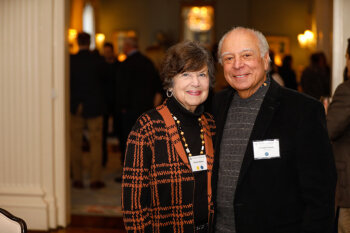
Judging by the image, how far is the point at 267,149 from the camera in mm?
1840

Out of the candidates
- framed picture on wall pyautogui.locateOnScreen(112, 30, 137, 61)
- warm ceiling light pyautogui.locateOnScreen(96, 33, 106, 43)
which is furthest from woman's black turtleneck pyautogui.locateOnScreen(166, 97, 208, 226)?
warm ceiling light pyautogui.locateOnScreen(96, 33, 106, 43)

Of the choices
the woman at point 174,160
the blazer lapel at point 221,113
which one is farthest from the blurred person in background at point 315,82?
the woman at point 174,160

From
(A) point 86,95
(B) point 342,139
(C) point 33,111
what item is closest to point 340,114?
(B) point 342,139

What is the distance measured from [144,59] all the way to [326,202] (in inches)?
154

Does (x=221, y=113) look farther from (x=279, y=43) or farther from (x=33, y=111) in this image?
(x=279, y=43)

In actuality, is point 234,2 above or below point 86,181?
above

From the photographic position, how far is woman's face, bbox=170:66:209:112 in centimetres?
217

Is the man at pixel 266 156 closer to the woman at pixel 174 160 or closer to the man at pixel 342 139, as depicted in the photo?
the woman at pixel 174 160

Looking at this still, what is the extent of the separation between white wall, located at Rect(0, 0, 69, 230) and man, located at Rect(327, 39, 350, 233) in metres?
2.43

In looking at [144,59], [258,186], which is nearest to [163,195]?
[258,186]

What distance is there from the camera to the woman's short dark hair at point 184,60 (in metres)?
2.16

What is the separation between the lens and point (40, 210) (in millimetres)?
3996

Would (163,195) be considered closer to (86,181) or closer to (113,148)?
(86,181)

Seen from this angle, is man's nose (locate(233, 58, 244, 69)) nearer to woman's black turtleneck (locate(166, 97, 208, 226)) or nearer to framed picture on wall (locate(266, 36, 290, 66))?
woman's black turtleneck (locate(166, 97, 208, 226))
